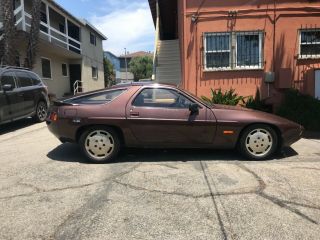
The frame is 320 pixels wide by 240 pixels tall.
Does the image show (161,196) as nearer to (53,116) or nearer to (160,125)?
(160,125)

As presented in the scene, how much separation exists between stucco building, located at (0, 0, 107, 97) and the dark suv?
678 cm

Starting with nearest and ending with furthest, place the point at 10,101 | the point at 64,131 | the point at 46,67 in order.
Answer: the point at 64,131
the point at 10,101
the point at 46,67

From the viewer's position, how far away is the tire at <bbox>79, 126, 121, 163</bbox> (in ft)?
20.7

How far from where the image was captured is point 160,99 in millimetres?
6523

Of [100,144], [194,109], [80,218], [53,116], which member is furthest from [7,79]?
[80,218]

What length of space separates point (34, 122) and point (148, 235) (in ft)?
30.3

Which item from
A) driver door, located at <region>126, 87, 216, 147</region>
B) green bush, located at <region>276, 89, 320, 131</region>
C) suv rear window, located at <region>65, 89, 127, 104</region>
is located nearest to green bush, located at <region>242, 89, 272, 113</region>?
green bush, located at <region>276, 89, 320, 131</region>

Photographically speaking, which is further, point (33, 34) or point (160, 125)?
point (33, 34)

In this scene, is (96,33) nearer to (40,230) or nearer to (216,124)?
(216,124)

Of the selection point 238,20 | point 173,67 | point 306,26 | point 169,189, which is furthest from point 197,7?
point 169,189

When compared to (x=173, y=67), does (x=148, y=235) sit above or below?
below

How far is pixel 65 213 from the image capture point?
4164 mm

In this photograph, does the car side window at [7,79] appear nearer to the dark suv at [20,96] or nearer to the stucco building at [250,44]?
the dark suv at [20,96]

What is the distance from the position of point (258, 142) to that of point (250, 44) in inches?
233
